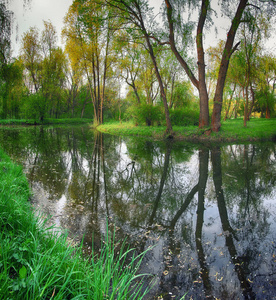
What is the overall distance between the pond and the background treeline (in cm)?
456

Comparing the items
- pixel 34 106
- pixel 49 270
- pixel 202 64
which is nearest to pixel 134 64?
pixel 202 64

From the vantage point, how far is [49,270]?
6.44ft

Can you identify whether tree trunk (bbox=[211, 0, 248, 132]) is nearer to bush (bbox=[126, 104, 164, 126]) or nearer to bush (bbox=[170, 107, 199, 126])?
bush (bbox=[170, 107, 199, 126])

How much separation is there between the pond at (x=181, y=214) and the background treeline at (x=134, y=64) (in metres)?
4.56

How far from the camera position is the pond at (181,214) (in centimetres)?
255

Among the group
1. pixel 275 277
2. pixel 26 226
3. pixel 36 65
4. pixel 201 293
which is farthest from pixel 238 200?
pixel 36 65

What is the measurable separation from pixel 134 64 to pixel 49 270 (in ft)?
78.8

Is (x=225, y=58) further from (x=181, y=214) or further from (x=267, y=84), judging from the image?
(x=267, y=84)

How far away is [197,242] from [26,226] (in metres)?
2.43

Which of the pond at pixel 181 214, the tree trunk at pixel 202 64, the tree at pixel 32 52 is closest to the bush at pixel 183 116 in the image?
the tree trunk at pixel 202 64

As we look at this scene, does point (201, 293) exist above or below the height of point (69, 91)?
below

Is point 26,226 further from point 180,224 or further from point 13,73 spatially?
point 13,73

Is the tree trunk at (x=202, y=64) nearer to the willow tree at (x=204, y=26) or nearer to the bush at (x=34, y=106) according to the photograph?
the willow tree at (x=204, y=26)

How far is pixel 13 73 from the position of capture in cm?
738
